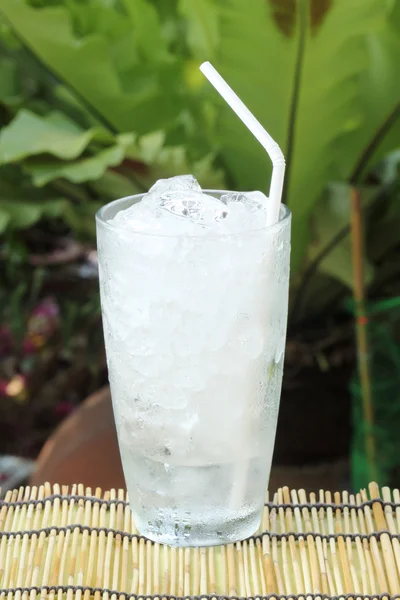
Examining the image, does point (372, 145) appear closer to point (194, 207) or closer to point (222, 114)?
point (222, 114)

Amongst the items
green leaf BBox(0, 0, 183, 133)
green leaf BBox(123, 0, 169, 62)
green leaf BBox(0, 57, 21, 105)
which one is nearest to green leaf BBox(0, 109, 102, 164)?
green leaf BBox(0, 0, 183, 133)

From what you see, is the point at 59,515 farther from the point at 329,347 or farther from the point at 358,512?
the point at 329,347

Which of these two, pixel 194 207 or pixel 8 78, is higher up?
pixel 8 78

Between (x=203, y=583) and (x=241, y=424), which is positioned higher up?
(x=241, y=424)

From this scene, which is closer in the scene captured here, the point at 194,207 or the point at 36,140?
the point at 194,207

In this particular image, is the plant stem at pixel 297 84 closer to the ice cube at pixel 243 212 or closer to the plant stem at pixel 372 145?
the plant stem at pixel 372 145

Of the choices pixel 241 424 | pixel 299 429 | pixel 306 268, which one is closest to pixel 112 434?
pixel 299 429

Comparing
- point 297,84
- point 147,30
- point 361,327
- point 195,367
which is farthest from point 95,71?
point 195,367
